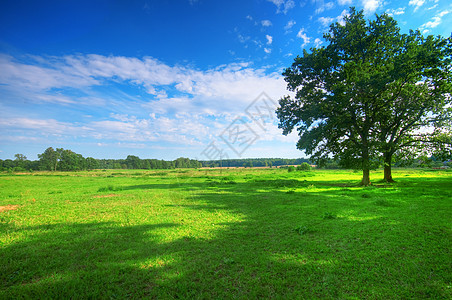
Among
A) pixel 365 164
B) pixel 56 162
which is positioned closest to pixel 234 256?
pixel 365 164

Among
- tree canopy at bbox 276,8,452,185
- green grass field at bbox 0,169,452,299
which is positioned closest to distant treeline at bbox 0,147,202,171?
tree canopy at bbox 276,8,452,185

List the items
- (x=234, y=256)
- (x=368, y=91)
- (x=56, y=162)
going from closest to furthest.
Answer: (x=234, y=256) < (x=368, y=91) < (x=56, y=162)

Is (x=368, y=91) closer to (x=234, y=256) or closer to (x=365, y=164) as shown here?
(x=365, y=164)

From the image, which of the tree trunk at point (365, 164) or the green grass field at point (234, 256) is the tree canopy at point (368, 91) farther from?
the green grass field at point (234, 256)

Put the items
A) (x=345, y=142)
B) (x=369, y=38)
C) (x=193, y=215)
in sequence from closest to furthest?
(x=193, y=215) → (x=369, y=38) → (x=345, y=142)

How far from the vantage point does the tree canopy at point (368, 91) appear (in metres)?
19.5

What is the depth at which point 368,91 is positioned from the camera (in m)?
18.9

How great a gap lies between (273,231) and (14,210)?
1560 centimetres

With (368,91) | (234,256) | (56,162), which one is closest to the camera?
(234,256)

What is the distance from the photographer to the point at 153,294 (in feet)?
12.5

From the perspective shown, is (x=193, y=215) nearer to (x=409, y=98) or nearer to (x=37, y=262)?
(x=37, y=262)

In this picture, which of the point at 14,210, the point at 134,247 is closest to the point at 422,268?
the point at 134,247

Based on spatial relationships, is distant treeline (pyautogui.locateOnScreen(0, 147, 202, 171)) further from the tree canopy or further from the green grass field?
the green grass field

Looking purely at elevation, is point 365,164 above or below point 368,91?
below
